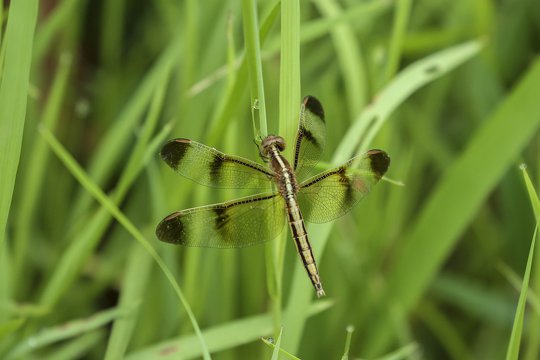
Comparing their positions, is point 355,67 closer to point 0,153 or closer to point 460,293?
point 460,293

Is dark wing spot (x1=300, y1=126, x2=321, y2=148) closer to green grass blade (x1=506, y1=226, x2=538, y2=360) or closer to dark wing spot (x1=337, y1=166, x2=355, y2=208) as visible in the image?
dark wing spot (x1=337, y1=166, x2=355, y2=208)

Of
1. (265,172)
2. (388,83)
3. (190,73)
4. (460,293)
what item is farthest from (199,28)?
(460,293)

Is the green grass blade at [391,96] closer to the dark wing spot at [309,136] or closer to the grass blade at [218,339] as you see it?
the dark wing spot at [309,136]

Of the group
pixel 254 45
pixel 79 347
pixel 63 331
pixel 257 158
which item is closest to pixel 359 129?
pixel 257 158

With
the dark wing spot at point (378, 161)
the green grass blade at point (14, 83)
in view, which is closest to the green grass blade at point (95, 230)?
the green grass blade at point (14, 83)

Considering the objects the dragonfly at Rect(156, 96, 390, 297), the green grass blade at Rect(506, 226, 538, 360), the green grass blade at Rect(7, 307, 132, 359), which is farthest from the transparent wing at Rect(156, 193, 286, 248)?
the green grass blade at Rect(506, 226, 538, 360)
